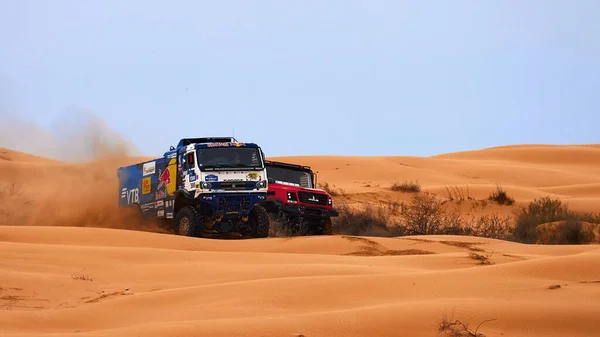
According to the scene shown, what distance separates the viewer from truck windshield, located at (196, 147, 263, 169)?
2116 centimetres

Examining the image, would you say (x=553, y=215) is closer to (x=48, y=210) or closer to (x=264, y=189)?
(x=264, y=189)

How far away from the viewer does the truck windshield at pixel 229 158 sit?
833 inches

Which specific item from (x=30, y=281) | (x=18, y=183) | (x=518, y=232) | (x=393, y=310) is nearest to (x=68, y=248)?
(x=30, y=281)

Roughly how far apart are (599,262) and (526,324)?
11.2ft

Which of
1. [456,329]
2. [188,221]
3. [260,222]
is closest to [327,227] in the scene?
[260,222]

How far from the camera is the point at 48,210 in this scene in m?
25.6

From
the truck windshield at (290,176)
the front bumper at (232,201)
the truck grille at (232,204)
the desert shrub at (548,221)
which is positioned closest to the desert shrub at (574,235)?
the desert shrub at (548,221)

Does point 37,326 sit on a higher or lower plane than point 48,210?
lower

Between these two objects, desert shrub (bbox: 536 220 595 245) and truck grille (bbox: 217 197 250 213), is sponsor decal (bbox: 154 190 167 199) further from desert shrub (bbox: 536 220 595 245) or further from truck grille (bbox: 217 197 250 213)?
desert shrub (bbox: 536 220 595 245)

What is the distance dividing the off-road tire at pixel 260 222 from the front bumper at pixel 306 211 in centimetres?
121

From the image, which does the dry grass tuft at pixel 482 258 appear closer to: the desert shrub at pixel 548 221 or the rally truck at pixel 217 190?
the rally truck at pixel 217 190

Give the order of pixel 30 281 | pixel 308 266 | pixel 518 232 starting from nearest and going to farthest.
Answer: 1. pixel 30 281
2. pixel 308 266
3. pixel 518 232

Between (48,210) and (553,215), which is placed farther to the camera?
(553,215)

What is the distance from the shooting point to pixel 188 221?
69.2 ft
